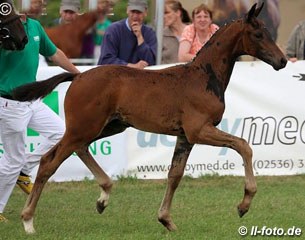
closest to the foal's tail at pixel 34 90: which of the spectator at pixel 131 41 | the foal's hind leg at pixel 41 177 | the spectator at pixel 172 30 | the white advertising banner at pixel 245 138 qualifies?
the foal's hind leg at pixel 41 177

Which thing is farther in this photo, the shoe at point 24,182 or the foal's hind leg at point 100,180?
the shoe at point 24,182

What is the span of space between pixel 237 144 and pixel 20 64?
228 centimetres

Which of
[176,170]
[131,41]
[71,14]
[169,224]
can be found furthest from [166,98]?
[71,14]

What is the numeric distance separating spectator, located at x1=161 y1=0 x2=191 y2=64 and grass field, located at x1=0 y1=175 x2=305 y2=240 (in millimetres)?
1722

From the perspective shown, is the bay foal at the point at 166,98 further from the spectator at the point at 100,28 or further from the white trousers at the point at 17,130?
the spectator at the point at 100,28

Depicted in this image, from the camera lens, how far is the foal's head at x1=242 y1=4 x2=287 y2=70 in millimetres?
7801

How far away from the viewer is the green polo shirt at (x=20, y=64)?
8.49 meters

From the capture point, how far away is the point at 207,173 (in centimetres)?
1147

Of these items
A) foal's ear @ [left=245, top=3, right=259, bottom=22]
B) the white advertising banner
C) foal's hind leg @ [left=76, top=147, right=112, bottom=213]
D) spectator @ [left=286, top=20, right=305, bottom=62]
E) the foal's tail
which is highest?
foal's ear @ [left=245, top=3, right=259, bottom=22]

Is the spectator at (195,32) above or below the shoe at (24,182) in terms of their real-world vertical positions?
above

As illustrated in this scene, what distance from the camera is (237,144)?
297 inches

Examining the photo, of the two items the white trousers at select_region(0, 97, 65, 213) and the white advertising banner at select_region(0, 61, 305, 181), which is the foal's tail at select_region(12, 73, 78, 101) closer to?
the white trousers at select_region(0, 97, 65, 213)

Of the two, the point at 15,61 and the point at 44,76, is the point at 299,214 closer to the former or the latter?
the point at 15,61

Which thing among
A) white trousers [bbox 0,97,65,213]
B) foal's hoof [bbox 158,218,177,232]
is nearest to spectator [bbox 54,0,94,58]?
white trousers [bbox 0,97,65,213]
